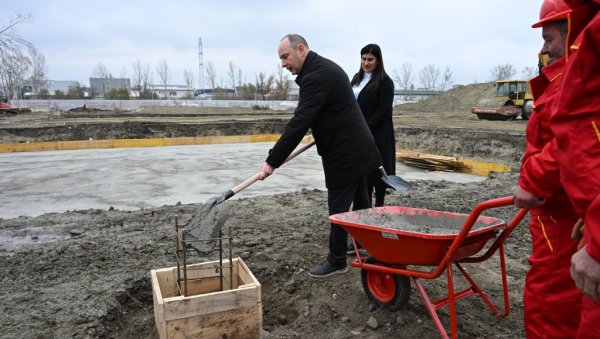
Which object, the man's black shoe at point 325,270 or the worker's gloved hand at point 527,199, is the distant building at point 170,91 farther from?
the worker's gloved hand at point 527,199

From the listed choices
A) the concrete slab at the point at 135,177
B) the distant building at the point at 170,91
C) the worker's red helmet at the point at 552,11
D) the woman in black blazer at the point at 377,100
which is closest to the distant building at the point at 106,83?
the distant building at the point at 170,91

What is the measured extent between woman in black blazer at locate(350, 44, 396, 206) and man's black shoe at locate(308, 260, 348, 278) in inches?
34.3

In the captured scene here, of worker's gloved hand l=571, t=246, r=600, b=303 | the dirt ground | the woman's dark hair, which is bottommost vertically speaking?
the dirt ground

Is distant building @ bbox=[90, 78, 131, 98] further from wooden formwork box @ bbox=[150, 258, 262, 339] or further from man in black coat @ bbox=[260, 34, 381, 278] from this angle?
wooden formwork box @ bbox=[150, 258, 262, 339]

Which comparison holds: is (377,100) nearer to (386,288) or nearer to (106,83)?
(386,288)

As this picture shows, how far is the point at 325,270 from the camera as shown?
3.57 metres

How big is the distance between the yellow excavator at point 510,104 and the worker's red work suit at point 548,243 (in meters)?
21.1

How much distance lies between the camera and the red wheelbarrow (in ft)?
7.88

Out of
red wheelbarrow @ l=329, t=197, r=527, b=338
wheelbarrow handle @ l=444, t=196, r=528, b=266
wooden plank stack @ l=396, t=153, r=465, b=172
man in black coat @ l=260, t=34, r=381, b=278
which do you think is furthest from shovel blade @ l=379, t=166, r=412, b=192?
wooden plank stack @ l=396, t=153, r=465, b=172

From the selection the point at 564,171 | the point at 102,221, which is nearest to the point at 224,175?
the point at 102,221

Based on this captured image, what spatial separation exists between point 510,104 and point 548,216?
23.1 meters

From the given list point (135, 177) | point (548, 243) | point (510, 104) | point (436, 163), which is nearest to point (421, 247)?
point (548, 243)

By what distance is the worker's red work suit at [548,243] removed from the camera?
6.28 ft

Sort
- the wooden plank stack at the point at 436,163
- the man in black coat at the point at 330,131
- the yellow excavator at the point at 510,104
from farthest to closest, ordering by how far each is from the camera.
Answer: the yellow excavator at the point at 510,104, the wooden plank stack at the point at 436,163, the man in black coat at the point at 330,131
